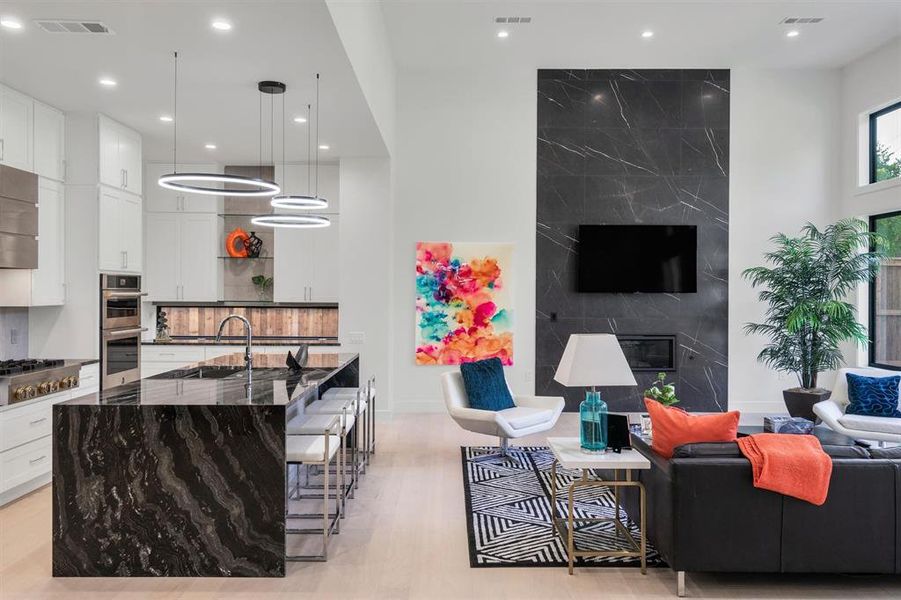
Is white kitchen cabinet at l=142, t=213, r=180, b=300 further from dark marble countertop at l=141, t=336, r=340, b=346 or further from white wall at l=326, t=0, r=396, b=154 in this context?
white wall at l=326, t=0, r=396, b=154

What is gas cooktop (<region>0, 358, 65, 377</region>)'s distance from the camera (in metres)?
4.37

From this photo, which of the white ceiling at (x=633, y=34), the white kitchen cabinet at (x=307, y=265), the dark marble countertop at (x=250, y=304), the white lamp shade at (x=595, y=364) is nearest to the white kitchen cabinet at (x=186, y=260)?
the dark marble countertop at (x=250, y=304)

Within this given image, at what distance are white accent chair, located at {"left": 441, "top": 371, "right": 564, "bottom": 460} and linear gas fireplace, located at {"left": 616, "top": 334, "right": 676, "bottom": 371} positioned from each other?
2.27m

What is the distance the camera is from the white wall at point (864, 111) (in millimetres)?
6766

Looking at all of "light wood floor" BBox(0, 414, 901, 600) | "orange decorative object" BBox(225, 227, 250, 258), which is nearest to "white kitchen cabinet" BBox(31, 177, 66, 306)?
"light wood floor" BBox(0, 414, 901, 600)

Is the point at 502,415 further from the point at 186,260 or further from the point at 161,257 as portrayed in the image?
the point at 161,257

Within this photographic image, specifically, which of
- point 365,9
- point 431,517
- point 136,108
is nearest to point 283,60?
point 365,9

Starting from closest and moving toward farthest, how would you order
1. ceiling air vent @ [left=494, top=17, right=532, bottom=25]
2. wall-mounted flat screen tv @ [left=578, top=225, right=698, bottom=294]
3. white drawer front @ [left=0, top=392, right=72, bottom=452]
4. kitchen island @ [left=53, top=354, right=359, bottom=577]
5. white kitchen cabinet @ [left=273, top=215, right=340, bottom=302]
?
kitchen island @ [left=53, top=354, right=359, bottom=577]
white drawer front @ [left=0, top=392, right=72, bottom=452]
ceiling air vent @ [left=494, top=17, right=532, bottom=25]
wall-mounted flat screen tv @ [left=578, top=225, right=698, bottom=294]
white kitchen cabinet @ [left=273, top=215, right=340, bottom=302]

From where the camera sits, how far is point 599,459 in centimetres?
332

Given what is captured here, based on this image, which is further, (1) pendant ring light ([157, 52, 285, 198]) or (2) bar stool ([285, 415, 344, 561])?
(1) pendant ring light ([157, 52, 285, 198])

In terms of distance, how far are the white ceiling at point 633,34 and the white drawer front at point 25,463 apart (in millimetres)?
4890

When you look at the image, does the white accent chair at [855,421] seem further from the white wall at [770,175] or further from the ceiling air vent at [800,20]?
the ceiling air vent at [800,20]

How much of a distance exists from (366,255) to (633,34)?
3850 millimetres

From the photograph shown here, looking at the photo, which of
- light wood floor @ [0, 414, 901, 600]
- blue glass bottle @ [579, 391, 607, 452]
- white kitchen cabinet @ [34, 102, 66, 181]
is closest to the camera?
light wood floor @ [0, 414, 901, 600]
